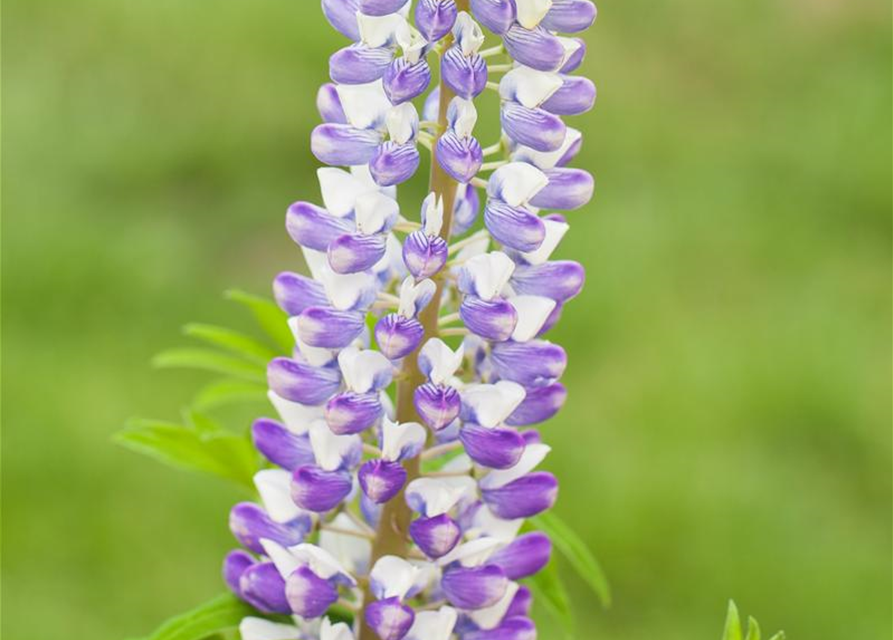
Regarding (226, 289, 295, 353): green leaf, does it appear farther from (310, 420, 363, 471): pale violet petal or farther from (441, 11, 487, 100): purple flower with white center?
(441, 11, 487, 100): purple flower with white center

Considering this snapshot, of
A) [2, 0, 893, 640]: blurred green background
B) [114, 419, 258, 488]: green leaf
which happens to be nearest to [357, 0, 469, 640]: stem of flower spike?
[114, 419, 258, 488]: green leaf

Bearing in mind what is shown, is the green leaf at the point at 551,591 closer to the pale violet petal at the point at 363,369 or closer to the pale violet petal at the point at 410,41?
the pale violet petal at the point at 363,369

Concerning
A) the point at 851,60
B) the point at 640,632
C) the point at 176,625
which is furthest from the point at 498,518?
the point at 851,60

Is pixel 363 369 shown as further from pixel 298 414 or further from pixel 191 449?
pixel 191 449

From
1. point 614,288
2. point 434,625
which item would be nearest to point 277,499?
point 434,625

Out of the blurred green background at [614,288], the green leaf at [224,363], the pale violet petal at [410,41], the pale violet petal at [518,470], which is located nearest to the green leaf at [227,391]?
the green leaf at [224,363]

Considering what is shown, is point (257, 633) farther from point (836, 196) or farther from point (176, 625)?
point (836, 196)
